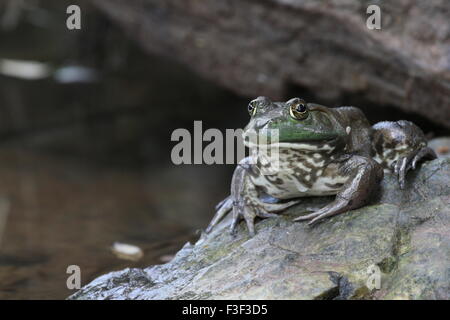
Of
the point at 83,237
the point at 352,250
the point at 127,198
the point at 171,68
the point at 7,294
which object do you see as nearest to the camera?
the point at 352,250

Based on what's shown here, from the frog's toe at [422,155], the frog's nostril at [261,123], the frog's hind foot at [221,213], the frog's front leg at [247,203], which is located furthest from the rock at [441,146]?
the frog's nostril at [261,123]

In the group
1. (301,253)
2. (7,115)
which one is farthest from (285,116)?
(7,115)

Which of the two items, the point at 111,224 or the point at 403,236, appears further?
the point at 111,224

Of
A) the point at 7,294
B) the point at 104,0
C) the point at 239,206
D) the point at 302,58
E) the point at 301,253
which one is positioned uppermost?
the point at 104,0

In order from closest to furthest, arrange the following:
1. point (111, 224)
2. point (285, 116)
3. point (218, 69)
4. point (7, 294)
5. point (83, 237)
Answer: point (285, 116), point (7, 294), point (83, 237), point (111, 224), point (218, 69)

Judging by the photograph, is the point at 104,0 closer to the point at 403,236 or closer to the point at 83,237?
the point at 83,237

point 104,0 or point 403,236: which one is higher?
point 104,0

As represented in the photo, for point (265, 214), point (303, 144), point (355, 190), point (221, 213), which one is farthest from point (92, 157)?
point (355, 190)
